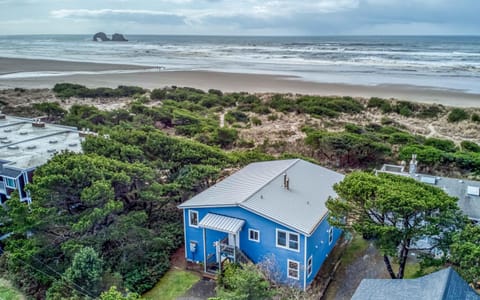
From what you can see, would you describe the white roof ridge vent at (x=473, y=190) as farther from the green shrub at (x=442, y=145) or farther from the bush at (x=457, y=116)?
the bush at (x=457, y=116)

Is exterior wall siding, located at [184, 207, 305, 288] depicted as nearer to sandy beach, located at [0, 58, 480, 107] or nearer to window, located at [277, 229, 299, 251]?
window, located at [277, 229, 299, 251]

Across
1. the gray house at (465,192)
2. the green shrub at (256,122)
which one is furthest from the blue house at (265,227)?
the green shrub at (256,122)

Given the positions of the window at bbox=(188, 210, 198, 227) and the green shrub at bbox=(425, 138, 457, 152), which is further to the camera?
the green shrub at bbox=(425, 138, 457, 152)

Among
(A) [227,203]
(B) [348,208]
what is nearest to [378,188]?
(B) [348,208]

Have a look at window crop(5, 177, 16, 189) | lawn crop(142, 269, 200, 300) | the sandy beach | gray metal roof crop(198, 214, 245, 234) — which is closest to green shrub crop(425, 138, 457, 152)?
the sandy beach

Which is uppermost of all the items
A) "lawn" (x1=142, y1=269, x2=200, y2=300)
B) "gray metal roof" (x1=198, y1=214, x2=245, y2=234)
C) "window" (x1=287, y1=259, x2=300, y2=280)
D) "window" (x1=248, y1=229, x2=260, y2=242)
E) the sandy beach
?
the sandy beach

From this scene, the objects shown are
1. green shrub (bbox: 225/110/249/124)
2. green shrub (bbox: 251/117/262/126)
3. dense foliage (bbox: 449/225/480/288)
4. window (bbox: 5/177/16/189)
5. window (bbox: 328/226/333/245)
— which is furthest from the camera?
green shrub (bbox: 225/110/249/124)

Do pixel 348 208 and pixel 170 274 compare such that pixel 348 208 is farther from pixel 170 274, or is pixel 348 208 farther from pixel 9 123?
pixel 9 123
